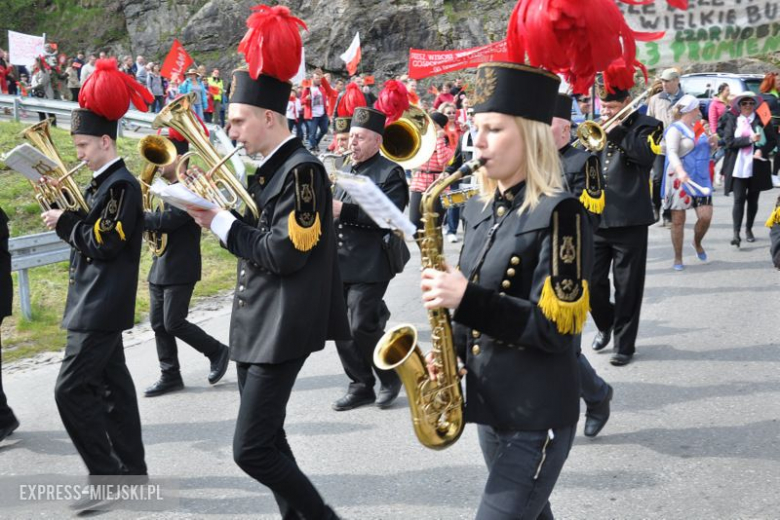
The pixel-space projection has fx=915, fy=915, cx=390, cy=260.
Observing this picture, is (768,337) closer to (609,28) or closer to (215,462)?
(215,462)

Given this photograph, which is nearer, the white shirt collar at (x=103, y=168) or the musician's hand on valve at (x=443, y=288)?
the musician's hand on valve at (x=443, y=288)

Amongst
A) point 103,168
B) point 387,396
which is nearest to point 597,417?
point 387,396

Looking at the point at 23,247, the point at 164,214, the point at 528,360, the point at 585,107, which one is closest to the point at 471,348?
the point at 528,360

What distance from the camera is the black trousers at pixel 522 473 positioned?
297 cm

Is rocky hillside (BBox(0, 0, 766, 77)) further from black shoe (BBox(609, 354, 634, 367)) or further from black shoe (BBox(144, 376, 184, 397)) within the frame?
black shoe (BBox(144, 376, 184, 397))

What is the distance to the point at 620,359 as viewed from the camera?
7.21 meters

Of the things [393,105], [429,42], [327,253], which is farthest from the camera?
[429,42]

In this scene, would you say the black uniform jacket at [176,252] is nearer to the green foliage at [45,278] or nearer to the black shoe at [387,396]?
the green foliage at [45,278]

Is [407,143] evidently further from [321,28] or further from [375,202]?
[321,28]

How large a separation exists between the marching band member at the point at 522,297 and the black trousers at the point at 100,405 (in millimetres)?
2455

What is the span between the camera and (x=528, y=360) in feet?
9.99

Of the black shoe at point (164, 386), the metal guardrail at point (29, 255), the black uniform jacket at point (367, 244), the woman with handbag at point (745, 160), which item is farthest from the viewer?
the woman with handbag at point (745, 160)

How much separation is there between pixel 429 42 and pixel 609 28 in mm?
35398

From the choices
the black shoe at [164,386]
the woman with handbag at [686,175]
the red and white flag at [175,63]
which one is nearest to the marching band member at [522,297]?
the black shoe at [164,386]
